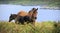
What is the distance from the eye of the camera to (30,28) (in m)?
1.33

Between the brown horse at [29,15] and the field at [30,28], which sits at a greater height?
the brown horse at [29,15]

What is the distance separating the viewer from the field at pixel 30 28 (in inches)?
52.1

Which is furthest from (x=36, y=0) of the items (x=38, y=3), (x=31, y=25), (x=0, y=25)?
(x=0, y=25)

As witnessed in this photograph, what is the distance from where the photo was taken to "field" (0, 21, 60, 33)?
1.32m

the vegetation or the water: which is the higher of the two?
the vegetation

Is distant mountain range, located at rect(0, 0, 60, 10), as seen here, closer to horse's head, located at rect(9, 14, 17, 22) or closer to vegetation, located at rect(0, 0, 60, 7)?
vegetation, located at rect(0, 0, 60, 7)

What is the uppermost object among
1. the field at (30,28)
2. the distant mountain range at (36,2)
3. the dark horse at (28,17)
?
the distant mountain range at (36,2)

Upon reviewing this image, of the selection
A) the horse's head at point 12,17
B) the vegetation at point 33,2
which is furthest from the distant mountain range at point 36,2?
the horse's head at point 12,17

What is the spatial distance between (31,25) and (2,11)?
32 cm

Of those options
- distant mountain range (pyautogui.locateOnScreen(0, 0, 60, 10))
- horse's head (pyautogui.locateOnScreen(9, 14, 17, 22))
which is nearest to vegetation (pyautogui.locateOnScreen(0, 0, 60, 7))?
distant mountain range (pyautogui.locateOnScreen(0, 0, 60, 10))

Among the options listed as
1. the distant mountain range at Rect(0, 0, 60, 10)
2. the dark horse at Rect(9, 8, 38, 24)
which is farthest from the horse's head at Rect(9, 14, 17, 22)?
the distant mountain range at Rect(0, 0, 60, 10)

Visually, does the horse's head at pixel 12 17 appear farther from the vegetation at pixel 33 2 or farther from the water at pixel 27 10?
the vegetation at pixel 33 2

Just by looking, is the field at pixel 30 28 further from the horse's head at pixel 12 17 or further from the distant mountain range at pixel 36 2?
the distant mountain range at pixel 36 2

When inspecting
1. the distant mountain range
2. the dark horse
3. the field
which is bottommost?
the field
